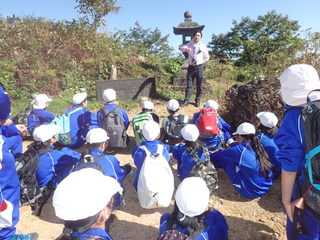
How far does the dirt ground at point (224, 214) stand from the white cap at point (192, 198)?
3.86 feet

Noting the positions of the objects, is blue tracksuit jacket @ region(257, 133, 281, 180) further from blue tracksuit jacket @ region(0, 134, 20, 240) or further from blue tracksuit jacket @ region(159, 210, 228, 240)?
blue tracksuit jacket @ region(0, 134, 20, 240)

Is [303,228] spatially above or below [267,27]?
below

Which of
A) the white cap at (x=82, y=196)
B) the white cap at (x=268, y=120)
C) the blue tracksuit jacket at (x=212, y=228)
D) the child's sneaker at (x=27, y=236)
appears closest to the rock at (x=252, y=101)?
the white cap at (x=268, y=120)

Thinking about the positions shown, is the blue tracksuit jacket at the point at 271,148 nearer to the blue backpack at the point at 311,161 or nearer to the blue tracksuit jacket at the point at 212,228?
the blue tracksuit jacket at the point at 212,228

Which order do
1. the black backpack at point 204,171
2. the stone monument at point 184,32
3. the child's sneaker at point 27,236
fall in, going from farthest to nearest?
the stone monument at point 184,32
the black backpack at point 204,171
the child's sneaker at point 27,236

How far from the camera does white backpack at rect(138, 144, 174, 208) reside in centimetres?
290

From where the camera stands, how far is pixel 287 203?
5.41ft

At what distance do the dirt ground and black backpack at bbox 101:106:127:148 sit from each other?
1085mm

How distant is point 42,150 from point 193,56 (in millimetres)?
4761

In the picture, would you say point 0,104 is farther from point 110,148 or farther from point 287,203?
point 287,203

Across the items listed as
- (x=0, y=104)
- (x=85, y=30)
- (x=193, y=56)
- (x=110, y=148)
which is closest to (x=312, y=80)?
(x=0, y=104)

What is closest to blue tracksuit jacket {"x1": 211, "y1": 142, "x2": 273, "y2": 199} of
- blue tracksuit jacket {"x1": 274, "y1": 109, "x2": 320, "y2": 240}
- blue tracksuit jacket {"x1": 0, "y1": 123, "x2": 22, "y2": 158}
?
blue tracksuit jacket {"x1": 274, "y1": 109, "x2": 320, "y2": 240}

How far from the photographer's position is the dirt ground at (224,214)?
9.31 feet

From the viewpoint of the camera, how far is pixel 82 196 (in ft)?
4.37
